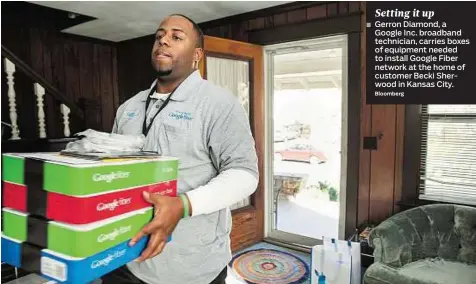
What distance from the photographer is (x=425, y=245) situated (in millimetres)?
2316

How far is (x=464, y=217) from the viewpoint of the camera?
2273mm

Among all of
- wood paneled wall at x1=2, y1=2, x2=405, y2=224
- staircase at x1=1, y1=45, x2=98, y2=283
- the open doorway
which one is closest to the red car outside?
the open doorway

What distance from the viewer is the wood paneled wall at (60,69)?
3.94 meters

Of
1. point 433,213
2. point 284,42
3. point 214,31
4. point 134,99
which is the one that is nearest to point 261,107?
point 284,42

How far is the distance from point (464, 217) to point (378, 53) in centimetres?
132

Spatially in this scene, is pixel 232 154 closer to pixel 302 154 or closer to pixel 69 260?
pixel 69 260

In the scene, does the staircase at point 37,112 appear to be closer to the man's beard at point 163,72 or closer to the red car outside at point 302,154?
the man's beard at point 163,72

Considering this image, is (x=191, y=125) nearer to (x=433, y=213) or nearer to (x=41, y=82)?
(x=433, y=213)

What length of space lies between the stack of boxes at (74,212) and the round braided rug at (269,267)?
89.9 inches

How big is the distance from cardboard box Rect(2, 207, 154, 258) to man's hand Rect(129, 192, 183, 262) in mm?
17

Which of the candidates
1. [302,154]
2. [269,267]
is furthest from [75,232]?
[302,154]

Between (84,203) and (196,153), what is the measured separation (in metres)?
0.39

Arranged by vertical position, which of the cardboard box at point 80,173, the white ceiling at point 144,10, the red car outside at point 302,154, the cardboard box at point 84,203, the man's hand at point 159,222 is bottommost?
the red car outside at point 302,154

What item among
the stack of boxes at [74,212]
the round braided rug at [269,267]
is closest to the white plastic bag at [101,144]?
the stack of boxes at [74,212]
